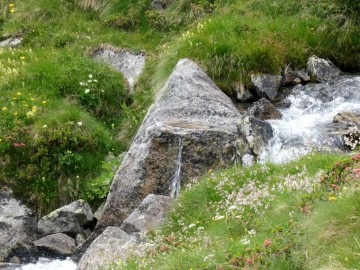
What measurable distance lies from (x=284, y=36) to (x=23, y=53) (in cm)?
794

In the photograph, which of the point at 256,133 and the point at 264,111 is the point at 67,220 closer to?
the point at 256,133

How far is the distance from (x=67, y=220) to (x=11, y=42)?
9.65m

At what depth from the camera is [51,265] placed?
10.4 metres

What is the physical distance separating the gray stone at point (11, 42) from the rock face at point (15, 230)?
7862mm

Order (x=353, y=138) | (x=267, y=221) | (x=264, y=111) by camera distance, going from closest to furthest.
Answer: (x=267, y=221) < (x=353, y=138) < (x=264, y=111)

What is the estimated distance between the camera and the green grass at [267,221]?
5.49 m

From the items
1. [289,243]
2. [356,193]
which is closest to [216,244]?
[289,243]

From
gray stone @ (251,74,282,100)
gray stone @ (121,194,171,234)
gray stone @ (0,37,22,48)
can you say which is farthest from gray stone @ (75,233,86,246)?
gray stone @ (0,37,22,48)

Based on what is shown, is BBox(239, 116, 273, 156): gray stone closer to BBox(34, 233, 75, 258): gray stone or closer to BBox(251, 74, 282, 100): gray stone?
BBox(251, 74, 282, 100): gray stone

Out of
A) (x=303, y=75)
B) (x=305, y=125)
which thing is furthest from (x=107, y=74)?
(x=305, y=125)

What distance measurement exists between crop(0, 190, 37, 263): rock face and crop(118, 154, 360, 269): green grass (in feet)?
11.9

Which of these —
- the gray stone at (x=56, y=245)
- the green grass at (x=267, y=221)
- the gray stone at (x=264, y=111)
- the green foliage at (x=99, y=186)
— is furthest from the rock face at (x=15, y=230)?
the gray stone at (x=264, y=111)

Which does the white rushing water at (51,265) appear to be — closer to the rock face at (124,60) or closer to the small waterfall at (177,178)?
the small waterfall at (177,178)

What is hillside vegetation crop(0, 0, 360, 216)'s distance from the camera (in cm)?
1303
